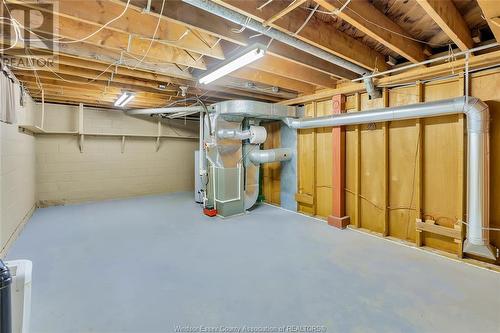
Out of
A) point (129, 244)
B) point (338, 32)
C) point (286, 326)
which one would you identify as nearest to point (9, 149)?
point (129, 244)

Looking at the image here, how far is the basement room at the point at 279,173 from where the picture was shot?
5.67 ft

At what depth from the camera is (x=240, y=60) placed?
90.0 inches

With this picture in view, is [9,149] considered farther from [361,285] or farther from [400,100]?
[400,100]

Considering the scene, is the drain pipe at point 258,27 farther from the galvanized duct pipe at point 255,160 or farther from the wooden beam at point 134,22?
the galvanized duct pipe at point 255,160

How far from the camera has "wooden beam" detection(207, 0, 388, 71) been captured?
1.64 metres

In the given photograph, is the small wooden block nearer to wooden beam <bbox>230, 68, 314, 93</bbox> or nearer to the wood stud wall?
the wood stud wall

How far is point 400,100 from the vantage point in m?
3.13

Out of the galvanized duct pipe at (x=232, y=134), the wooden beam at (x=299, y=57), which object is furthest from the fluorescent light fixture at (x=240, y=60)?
the galvanized duct pipe at (x=232, y=134)

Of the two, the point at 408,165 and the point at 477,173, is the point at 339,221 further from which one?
the point at 477,173

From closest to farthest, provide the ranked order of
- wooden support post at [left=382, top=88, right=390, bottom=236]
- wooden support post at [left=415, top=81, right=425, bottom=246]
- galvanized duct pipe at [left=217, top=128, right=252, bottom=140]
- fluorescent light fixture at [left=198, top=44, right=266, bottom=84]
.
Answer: fluorescent light fixture at [left=198, top=44, right=266, bottom=84] → wooden support post at [left=415, top=81, right=425, bottom=246] → wooden support post at [left=382, top=88, right=390, bottom=236] → galvanized duct pipe at [left=217, top=128, right=252, bottom=140]

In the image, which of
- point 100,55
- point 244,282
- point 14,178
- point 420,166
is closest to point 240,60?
point 100,55

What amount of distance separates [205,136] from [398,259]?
11.5 feet
